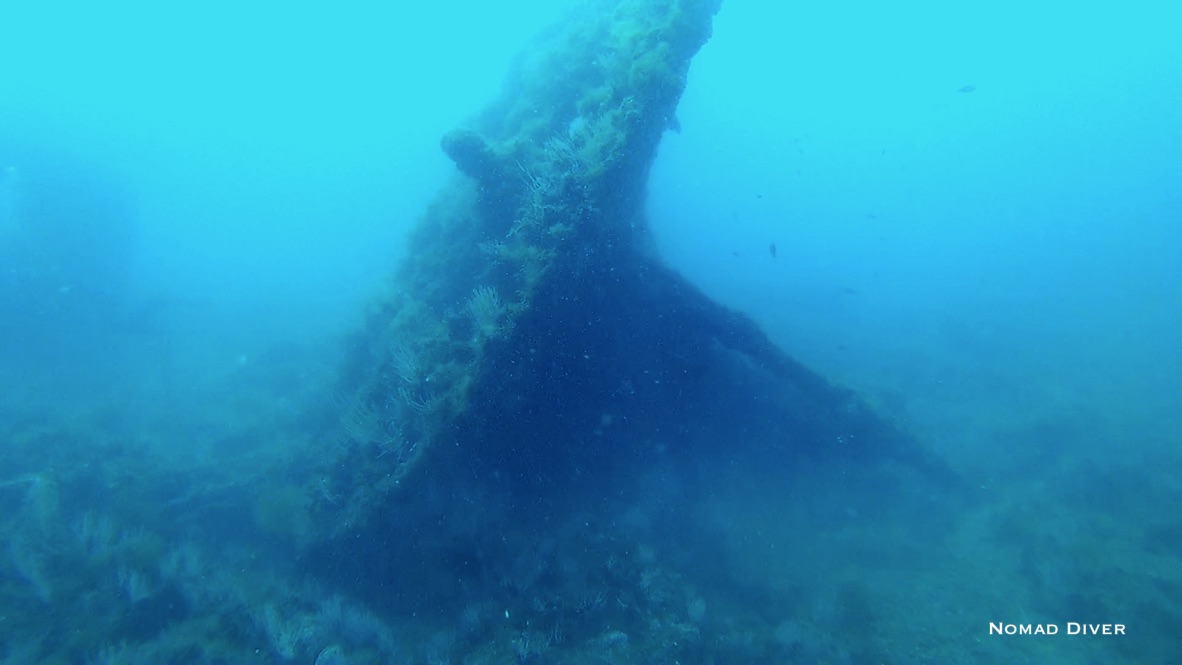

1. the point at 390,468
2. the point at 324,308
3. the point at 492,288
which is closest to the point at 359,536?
the point at 390,468

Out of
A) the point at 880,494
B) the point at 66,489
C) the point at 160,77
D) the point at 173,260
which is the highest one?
the point at 160,77

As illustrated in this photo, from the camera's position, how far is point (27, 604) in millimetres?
7352

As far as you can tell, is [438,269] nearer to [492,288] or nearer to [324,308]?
[492,288]

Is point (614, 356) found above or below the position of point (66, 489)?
above

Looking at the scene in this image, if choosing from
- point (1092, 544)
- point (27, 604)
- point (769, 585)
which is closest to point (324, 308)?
point (27, 604)

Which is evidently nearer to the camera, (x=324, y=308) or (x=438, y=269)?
(x=438, y=269)

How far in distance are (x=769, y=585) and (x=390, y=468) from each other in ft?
23.7

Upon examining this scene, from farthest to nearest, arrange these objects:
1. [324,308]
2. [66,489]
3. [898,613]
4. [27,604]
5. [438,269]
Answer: [324,308] < [438,269] < [66,489] < [898,613] < [27,604]

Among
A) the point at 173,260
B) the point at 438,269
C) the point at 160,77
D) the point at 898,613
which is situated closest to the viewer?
the point at 898,613

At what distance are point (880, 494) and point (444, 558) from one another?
9.79m

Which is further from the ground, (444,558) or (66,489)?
(66,489)

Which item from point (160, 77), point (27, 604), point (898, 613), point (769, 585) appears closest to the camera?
point (27, 604)

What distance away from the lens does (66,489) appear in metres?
10.4

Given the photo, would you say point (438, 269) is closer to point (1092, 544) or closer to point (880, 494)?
point (880, 494)
